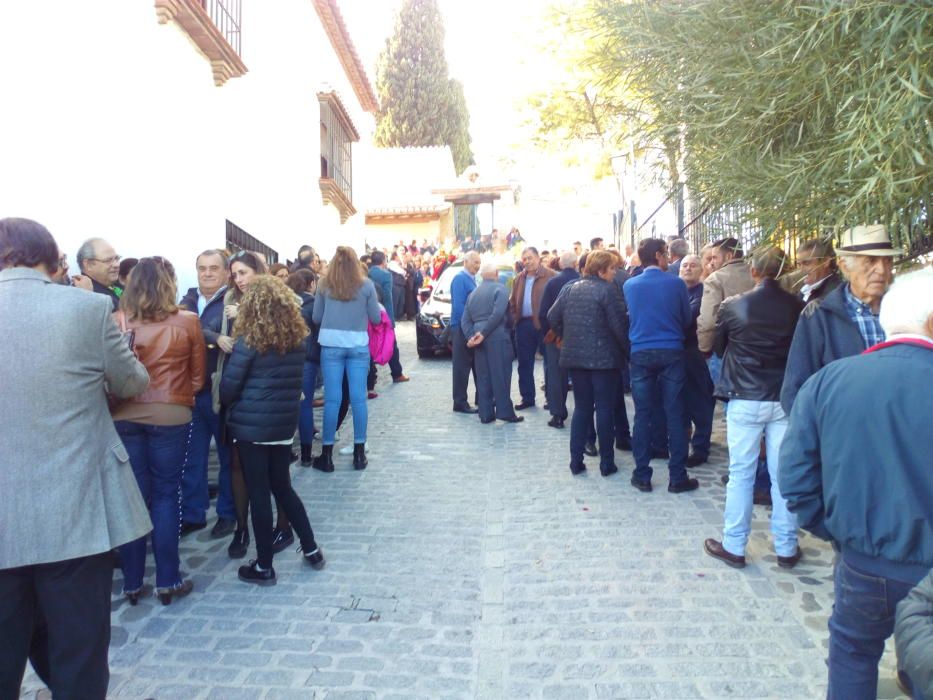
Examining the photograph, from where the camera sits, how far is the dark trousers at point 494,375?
8273 mm

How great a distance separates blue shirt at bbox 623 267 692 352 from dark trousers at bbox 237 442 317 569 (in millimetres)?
2851

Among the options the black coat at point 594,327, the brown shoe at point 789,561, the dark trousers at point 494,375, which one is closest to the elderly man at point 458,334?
the dark trousers at point 494,375

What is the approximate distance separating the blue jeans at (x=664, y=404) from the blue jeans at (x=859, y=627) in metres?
→ 3.11

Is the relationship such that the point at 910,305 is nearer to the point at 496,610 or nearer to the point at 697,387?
the point at 496,610

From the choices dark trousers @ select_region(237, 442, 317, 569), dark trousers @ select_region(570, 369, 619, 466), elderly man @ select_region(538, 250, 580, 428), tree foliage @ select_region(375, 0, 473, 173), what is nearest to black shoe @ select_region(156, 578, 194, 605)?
dark trousers @ select_region(237, 442, 317, 569)

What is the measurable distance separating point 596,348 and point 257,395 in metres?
2.90

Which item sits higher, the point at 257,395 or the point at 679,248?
the point at 679,248

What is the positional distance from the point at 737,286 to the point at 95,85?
5622 millimetres

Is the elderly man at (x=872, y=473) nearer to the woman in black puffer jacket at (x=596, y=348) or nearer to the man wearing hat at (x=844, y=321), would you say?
the man wearing hat at (x=844, y=321)

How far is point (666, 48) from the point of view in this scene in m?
3.21

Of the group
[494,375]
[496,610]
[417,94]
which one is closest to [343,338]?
[494,375]

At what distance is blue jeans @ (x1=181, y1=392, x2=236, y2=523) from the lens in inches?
199

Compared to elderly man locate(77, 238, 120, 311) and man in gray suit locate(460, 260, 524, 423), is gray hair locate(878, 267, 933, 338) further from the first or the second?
man in gray suit locate(460, 260, 524, 423)

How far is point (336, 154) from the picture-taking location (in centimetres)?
1741
